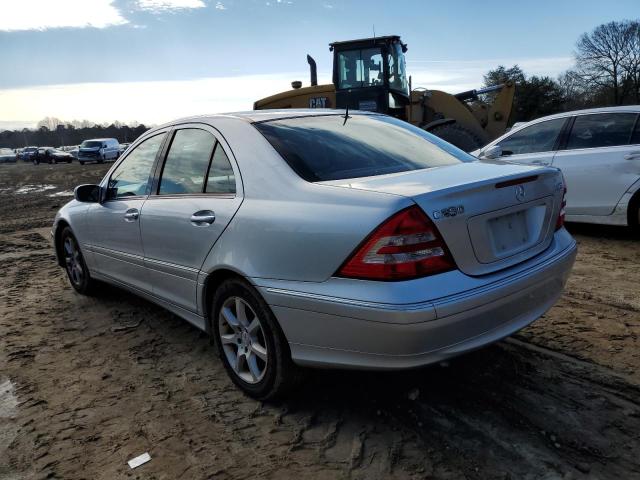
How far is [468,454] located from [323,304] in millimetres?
929

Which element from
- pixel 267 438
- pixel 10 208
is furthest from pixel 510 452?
pixel 10 208

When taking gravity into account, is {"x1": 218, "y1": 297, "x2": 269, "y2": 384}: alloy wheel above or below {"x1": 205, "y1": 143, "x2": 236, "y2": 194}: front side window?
below

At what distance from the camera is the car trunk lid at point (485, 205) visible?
241cm

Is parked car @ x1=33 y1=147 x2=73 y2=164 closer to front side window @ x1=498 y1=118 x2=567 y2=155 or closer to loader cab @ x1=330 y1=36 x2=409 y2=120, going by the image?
loader cab @ x1=330 y1=36 x2=409 y2=120

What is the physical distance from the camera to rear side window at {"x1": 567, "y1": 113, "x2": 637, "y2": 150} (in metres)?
6.06

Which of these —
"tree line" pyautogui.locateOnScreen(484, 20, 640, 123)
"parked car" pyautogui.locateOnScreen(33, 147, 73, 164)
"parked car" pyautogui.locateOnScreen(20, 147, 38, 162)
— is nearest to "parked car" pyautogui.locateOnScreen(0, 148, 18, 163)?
"parked car" pyautogui.locateOnScreen(20, 147, 38, 162)

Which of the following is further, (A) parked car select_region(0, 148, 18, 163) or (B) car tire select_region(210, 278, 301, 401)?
(A) parked car select_region(0, 148, 18, 163)

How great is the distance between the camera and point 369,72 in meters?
11.8

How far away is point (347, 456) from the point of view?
2471 millimetres

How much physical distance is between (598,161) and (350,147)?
14.0 ft

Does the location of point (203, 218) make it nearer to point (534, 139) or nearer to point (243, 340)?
point (243, 340)

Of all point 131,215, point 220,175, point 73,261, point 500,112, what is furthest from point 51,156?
point 220,175

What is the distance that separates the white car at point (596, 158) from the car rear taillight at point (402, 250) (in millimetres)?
3879

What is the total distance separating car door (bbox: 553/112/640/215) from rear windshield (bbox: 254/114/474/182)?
3.41m
